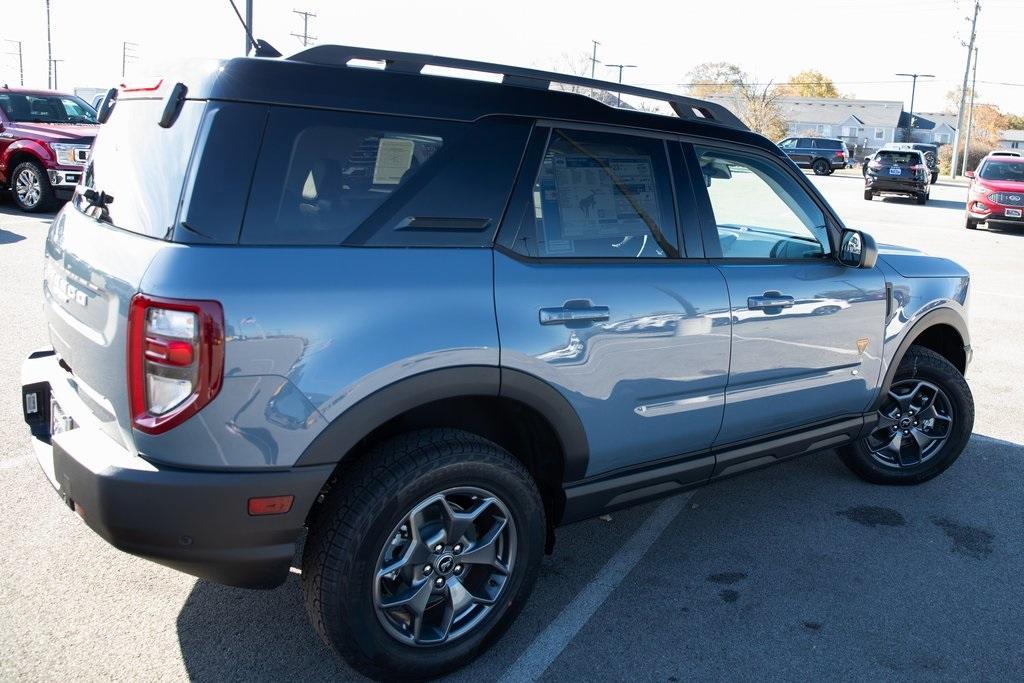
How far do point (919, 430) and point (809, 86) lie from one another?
120 metres

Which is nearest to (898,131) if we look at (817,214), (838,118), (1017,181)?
(838,118)

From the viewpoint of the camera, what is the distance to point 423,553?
287cm

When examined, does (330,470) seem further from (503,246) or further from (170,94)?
(170,94)

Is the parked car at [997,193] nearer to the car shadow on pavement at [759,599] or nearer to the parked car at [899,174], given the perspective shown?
the parked car at [899,174]

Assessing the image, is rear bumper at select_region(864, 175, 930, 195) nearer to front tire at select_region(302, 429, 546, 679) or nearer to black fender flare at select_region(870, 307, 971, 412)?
black fender flare at select_region(870, 307, 971, 412)

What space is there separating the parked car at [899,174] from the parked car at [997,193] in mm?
6792

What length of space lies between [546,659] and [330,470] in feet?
3.55

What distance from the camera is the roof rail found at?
2764 millimetres

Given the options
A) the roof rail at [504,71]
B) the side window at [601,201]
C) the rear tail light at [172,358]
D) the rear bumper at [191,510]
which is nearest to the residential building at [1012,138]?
the roof rail at [504,71]

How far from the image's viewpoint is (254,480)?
250cm

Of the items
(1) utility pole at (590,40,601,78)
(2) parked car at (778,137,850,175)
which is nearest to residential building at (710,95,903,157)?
(1) utility pole at (590,40,601,78)

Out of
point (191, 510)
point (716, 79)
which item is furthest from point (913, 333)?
point (716, 79)

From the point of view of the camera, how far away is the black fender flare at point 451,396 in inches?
102

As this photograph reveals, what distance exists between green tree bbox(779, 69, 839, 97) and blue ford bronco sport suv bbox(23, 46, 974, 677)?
389ft
